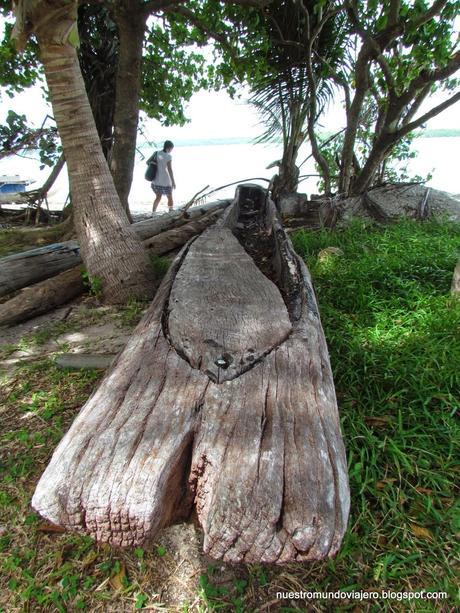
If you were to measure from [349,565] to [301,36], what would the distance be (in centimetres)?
592

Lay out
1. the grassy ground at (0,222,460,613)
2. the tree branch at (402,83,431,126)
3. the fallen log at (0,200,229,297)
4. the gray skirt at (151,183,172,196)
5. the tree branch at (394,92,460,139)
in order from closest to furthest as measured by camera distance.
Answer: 1. the grassy ground at (0,222,460,613)
2. the fallen log at (0,200,229,297)
3. the tree branch at (394,92,460,139)
4. the tree branch at (402,83,431,126)
5. the gray skirt at (151,183,172,196)

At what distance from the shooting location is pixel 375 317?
2.54 m

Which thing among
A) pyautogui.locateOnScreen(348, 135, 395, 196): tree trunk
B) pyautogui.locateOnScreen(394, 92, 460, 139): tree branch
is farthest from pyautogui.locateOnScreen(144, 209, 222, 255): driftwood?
pyautogui.locateOnScreen(394, 92, 460, 139): tree branch

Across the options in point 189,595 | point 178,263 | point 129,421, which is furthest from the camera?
point 178,263

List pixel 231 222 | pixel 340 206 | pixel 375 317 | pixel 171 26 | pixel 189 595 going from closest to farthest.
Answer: pixel 189 595 → pixel 375 317 → pixel 231 222 → pixel 340 206 → pixel 171 26

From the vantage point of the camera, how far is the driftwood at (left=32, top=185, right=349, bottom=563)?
0.82 m

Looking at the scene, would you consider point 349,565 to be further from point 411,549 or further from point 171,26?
point 171,26

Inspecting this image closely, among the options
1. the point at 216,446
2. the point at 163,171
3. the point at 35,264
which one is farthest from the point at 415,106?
the point at 216,446

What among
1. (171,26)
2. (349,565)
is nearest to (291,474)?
(349,565)

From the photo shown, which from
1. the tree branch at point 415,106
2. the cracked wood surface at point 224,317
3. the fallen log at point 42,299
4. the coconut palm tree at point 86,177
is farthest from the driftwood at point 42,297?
the tree branch at point 415,106

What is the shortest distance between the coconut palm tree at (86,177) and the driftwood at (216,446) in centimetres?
175

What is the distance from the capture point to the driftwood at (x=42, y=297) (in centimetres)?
295

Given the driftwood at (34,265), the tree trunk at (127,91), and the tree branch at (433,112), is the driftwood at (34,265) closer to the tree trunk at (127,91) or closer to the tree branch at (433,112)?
the tree trunk at (127,91)

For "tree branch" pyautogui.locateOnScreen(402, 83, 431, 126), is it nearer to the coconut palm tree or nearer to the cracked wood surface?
the coconut palm tree
